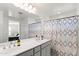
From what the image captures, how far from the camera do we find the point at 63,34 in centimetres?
342

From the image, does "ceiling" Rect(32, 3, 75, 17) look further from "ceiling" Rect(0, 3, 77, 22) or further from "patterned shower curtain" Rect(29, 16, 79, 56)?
"patterned shower curtain" Rect(29, 16, 79, 56)

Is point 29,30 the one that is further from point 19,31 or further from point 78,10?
point 78,10

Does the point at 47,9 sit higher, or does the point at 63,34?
the point at 47,9

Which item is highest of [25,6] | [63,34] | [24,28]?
[25,6]

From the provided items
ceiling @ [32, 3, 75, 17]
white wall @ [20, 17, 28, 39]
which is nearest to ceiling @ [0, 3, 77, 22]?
ceiling @ [32, 3, 75, 17]

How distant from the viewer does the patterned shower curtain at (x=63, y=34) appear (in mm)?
3093

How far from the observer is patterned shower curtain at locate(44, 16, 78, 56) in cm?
309

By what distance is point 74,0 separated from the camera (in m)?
1.85

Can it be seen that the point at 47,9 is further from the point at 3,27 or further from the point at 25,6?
the point at 3,27

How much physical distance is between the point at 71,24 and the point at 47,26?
1135mm

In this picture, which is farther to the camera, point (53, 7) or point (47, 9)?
point (47, 9)

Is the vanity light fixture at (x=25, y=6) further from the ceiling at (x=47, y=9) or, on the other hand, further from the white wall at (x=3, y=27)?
the white wall at (x=3, y=27)

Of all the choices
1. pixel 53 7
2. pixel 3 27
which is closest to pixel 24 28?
pixel 3 27

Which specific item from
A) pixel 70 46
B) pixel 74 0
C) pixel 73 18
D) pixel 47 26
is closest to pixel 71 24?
pixel 73 18
